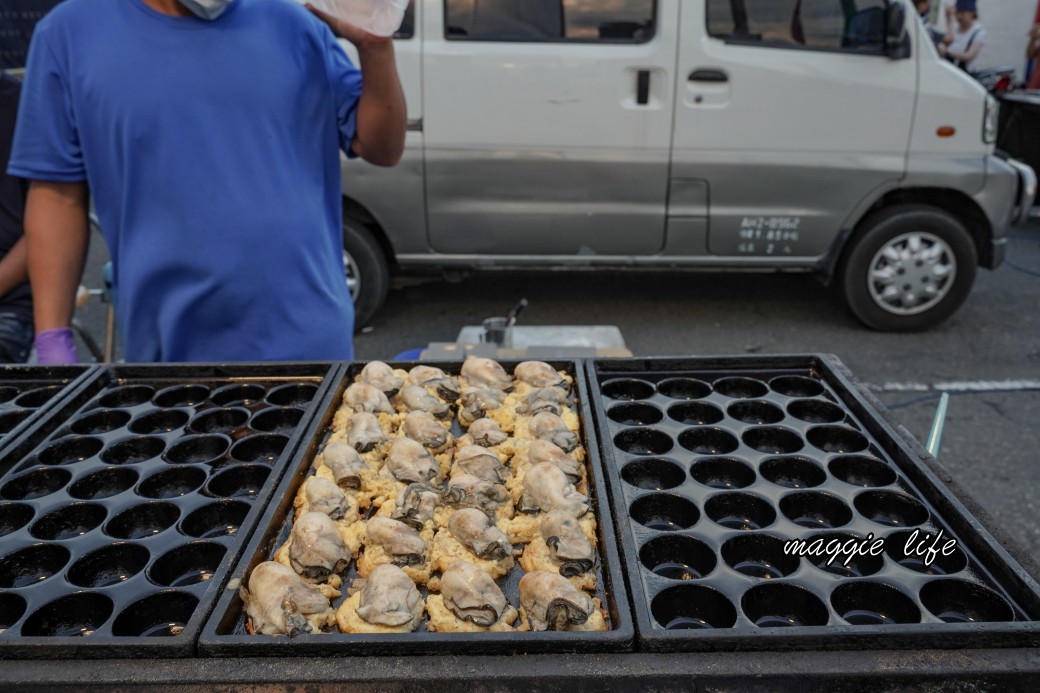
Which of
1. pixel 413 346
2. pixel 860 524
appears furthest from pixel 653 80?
pixel 860 524

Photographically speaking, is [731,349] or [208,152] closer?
[208,152]

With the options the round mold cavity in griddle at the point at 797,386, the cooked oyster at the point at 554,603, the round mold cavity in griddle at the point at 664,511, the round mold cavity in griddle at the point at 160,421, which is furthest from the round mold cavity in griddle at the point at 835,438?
the round mold cavity in griddle at the point at 160,421

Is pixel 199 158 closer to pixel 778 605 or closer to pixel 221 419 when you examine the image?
pixel 221 419

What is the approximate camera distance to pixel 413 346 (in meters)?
5.66

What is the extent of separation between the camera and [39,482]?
1.67m

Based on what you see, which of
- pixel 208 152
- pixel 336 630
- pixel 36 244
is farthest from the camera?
pixel 36 244

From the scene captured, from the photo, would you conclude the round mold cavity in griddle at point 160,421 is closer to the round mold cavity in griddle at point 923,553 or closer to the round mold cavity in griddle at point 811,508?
the round mold cavity in griddle at point 811,508

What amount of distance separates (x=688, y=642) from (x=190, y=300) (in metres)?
1.79

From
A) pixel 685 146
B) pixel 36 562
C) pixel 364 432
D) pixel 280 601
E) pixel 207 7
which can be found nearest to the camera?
pixel 280 601

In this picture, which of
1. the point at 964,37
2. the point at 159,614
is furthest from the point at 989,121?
the point at 964,37

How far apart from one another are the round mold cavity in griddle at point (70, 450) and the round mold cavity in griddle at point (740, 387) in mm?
1569

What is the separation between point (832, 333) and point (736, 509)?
4754 mm

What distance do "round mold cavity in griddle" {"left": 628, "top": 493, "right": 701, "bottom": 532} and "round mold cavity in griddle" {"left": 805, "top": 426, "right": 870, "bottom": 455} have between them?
16.9 inches

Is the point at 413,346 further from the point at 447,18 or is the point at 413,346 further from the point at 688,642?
the point at 688,642
